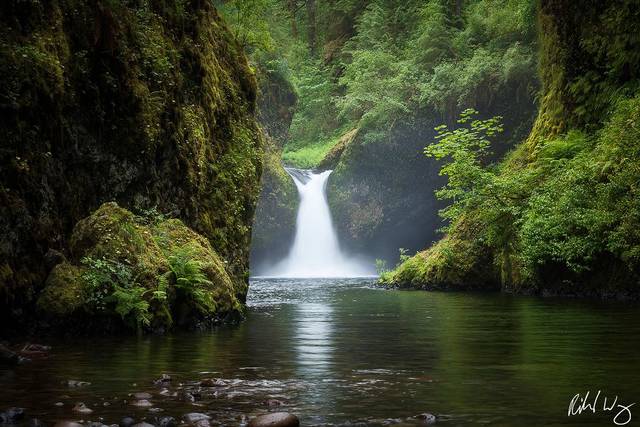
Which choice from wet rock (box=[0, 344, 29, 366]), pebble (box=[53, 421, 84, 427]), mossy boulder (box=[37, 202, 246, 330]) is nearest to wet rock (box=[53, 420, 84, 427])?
pebble (box=[53, 421, 84, 427])

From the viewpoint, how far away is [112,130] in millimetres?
12484

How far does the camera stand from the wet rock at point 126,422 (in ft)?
16.3

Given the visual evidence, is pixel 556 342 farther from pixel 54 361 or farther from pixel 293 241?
pixel 293 241

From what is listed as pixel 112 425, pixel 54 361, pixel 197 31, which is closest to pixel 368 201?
pixel 197 31

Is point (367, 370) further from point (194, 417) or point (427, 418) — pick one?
point (194, 417)

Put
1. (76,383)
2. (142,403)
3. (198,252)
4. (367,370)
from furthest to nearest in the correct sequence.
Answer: (198,252), (367,370), (76,383), (142,403)

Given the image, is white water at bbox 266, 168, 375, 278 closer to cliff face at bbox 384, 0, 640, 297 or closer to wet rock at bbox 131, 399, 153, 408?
cliff face at bbox 384, 0, 640, 297

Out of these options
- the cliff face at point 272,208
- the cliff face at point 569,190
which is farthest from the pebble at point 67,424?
the cliff face at point 272,208

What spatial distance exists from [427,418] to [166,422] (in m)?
1.90

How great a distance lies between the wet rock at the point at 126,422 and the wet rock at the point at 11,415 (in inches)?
30.8

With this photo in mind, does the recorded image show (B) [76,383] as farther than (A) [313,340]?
No

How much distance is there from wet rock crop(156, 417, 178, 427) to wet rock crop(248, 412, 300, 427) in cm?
57

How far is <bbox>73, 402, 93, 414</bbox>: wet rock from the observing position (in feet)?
17.9

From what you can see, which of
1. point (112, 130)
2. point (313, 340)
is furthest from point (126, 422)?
point (112, 130)
